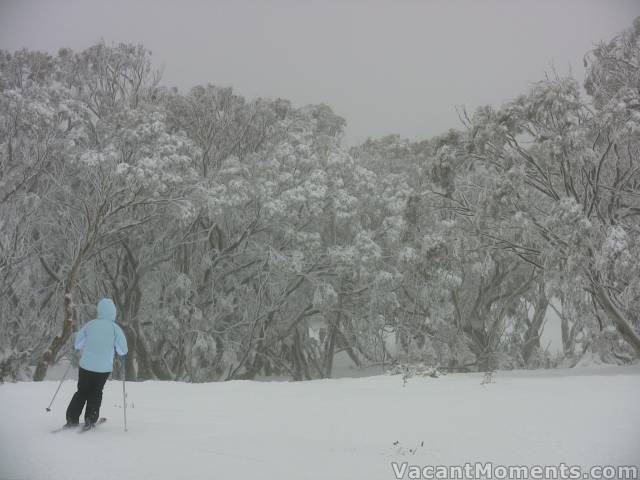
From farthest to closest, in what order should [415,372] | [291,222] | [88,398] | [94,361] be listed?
1. [291,222]
2. [415,372]
3. [94,361]
4. [88,398]

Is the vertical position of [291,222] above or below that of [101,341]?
above

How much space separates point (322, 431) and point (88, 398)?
8.47 feet

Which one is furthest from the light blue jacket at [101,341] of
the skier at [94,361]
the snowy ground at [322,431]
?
the snowy ground at [322,431]

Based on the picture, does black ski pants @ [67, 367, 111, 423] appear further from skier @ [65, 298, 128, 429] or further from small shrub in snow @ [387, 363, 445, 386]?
small shrub in snow @ [387, 363, 445, 386]

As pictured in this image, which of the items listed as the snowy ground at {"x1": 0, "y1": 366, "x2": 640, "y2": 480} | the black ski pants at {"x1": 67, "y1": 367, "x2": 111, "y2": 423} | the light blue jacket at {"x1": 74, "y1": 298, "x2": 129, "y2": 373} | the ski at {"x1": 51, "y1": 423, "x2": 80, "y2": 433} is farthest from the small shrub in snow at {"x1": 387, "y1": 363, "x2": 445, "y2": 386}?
the ski at {"x1": 51, "y1": 423, "x2": 80, "y2": 433}

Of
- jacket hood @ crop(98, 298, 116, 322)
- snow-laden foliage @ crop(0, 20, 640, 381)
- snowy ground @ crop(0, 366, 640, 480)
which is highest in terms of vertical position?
snow-laden foliage @ crop(0, 20, 640, 381)

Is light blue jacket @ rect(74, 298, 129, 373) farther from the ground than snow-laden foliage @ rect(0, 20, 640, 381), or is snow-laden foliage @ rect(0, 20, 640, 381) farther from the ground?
snow-laden foliage @ rect(0, 20, 640, 381)

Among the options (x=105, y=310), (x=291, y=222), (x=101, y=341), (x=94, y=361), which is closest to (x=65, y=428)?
(x=94, y=361)

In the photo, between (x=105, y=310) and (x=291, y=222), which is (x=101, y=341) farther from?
(x=291, y=222)

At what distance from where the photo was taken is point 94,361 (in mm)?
6336

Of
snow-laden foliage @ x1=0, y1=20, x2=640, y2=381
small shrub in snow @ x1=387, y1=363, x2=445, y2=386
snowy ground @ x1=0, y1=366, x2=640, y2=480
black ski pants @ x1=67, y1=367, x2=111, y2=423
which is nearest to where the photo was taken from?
snowy ground @ x1=0, y1=366, x2=640, y2=480

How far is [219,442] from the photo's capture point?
5883mm

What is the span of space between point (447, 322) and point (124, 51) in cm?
1395

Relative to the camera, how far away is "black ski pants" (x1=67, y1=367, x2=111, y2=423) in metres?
6.12
